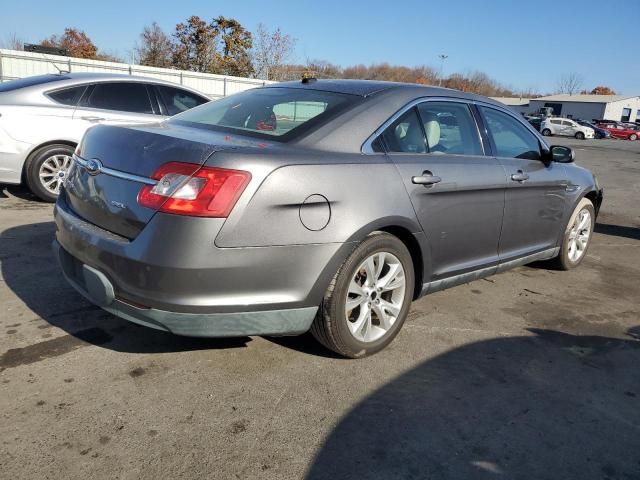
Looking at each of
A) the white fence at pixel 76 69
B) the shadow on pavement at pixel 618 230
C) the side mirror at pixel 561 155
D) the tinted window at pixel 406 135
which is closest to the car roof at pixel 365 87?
the tinted window at pixel 406 135

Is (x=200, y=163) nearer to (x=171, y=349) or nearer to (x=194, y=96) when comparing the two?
(x=171, y=349)

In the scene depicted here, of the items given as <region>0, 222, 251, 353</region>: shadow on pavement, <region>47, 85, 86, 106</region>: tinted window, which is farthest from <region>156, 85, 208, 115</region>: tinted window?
<region>0, 222, 251, 353</region>: shadow on pavement

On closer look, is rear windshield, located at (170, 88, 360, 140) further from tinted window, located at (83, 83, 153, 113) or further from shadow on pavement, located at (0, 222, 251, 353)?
tinted window, located at (83, 83, 153, 113)

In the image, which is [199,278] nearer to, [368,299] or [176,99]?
[368,299]

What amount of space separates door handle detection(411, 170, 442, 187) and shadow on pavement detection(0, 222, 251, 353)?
1410mm

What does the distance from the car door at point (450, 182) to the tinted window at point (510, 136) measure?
8.9 inches

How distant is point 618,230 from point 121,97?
23.1ft

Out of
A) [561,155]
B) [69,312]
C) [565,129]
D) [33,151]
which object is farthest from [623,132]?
[69,312]

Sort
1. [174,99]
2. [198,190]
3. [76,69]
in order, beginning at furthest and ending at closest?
[76,69], [174,99], [198,190]

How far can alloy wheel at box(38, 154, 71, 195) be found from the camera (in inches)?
251

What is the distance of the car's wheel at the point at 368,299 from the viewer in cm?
291

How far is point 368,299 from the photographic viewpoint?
10.3 feet

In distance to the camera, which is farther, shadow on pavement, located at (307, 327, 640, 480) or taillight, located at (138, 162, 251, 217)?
taillight, located at (138, 162, 251, 217)

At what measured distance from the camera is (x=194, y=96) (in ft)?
24.4
